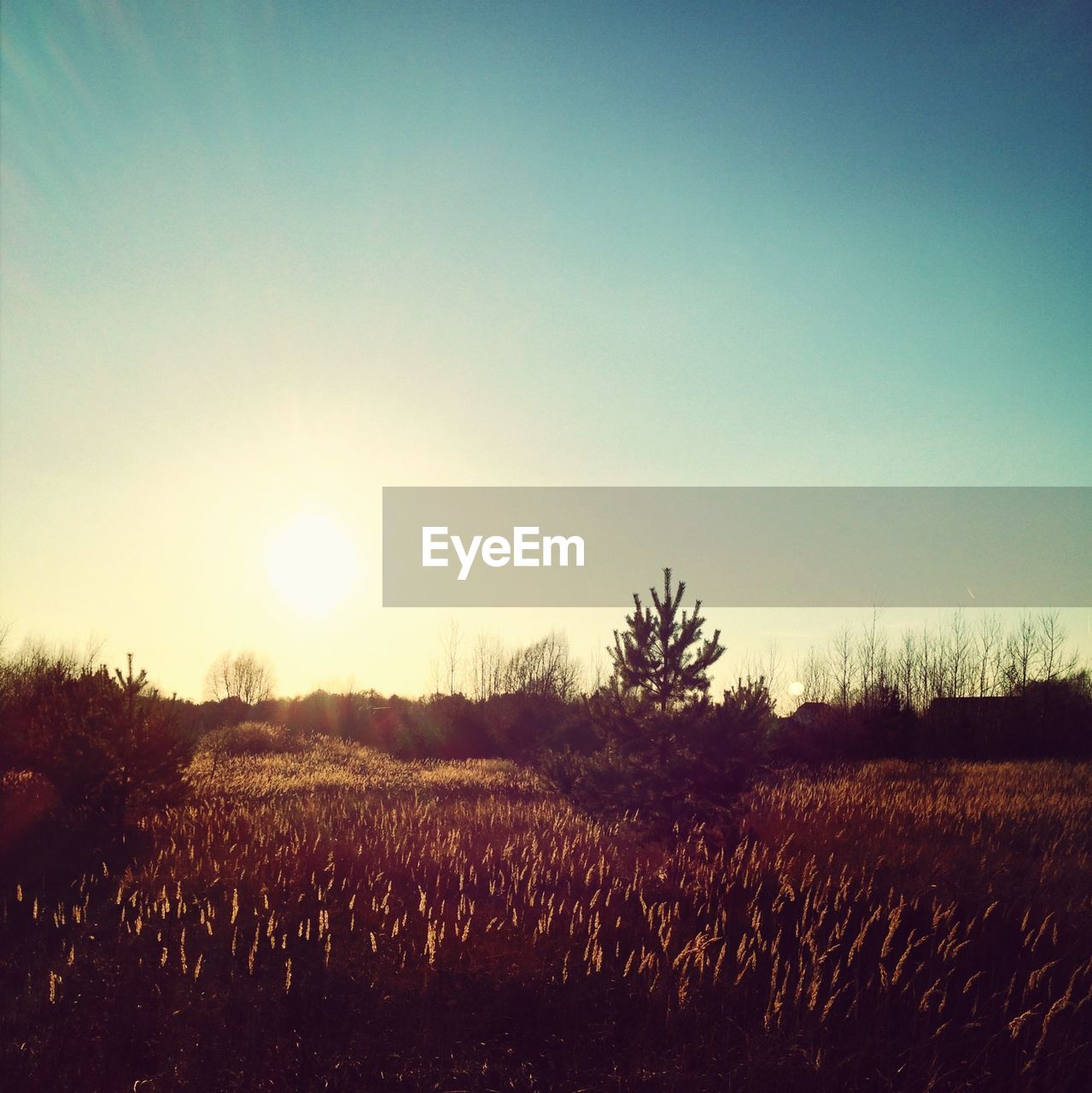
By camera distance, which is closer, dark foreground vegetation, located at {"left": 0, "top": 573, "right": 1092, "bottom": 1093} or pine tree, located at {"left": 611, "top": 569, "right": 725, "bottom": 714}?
dark foreground vegetation, located at {"left": 0, "top": 573, "right": 1092, "bottom": 1093}

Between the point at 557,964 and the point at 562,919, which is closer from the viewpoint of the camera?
the point at 557,964

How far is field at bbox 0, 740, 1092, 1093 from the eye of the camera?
4582mm

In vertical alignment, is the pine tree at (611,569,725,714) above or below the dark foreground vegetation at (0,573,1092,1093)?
above

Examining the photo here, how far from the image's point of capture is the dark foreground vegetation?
15.3ft

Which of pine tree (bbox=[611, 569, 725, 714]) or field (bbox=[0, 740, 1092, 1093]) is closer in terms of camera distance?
field (bbox=[0, 740, 1092, 1093])

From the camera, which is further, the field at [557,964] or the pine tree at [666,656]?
the pine tree at [666,656]

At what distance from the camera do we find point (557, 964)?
19.2 feet

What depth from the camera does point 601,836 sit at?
37.0 ft

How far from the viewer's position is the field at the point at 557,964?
4582mm

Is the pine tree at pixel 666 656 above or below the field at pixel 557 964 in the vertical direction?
above

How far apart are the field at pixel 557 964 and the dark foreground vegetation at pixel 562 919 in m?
0.03

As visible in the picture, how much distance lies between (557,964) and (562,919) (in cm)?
107

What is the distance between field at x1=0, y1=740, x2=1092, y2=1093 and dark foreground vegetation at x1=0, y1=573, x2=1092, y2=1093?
3 cm

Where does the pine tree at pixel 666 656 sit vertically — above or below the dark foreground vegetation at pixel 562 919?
above
